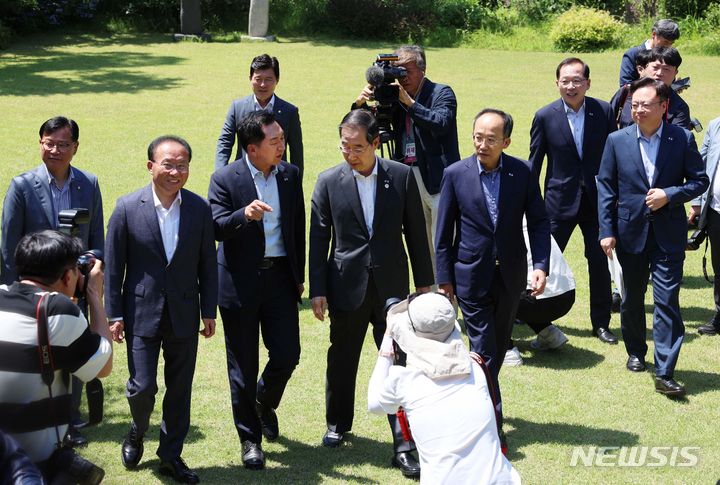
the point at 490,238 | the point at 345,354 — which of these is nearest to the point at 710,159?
the point at 490,238

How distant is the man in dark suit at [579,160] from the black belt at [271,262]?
324cm

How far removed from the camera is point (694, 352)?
853 cm

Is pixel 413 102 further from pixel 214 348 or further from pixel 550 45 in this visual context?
pixel 550 45

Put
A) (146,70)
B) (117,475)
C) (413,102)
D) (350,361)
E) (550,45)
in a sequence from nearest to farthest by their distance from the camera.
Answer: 1. (117,475)
2. (350,361)
3. (413,102)
4. (146,70)
5. (550,45)

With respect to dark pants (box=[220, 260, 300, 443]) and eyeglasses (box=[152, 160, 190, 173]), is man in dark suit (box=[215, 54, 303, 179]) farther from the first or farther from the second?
eyeglasses (box=[152, 160, 190, 173])

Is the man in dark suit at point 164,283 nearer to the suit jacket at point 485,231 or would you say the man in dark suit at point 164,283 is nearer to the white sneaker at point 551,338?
the suit jacket at point 485,231

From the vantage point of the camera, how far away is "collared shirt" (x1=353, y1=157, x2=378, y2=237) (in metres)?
6.62

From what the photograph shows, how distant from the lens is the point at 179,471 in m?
6.12

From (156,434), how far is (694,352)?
4624mm

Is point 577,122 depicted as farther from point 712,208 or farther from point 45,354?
point 45,354

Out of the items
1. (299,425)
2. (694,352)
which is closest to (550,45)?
(694,352)

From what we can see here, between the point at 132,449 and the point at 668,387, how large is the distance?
13.1ft

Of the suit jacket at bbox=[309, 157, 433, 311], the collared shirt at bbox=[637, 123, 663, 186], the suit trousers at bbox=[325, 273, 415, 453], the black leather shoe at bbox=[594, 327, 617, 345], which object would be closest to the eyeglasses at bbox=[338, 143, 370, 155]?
the suit jacket at bbox=[309, 157, 433, 311]

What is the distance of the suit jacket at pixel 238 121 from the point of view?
29.6 ft
